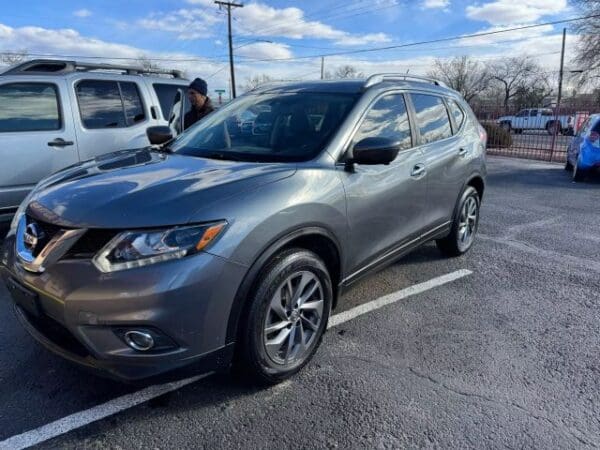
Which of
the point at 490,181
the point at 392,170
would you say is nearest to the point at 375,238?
the point at 392,170

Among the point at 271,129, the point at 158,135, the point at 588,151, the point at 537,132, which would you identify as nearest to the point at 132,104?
the point at 158,135

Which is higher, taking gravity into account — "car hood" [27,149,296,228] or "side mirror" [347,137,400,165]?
"side mirror" [347,137,400,165]

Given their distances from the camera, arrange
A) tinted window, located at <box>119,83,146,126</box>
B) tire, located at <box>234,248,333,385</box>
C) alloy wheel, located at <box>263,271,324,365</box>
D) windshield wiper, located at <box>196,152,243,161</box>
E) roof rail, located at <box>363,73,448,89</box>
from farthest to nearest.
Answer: tinted window, located at <box>119,83,146,126</box>
roof rail, located at <box>363,73,448,89</box>
windshield wiper, located at <box>196,152,243,161</box>
alloy wheel, located at <box>263,271,324,365</box>
tire, located at <box>234,248,333,385</box>

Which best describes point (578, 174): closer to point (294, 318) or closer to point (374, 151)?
point (374, 151)

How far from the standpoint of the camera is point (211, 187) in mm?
2389

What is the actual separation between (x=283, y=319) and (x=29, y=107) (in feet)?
13.9

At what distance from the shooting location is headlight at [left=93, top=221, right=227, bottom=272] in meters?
2.09

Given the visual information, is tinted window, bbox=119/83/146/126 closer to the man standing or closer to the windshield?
the man standing

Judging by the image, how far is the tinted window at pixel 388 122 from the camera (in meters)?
3.26

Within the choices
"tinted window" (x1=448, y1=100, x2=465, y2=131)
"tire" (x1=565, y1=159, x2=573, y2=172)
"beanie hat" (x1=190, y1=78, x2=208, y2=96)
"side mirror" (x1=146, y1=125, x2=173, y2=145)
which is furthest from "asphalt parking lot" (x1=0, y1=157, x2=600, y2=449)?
"tire" (x1=565, y1=159, x2=573, y2=172)

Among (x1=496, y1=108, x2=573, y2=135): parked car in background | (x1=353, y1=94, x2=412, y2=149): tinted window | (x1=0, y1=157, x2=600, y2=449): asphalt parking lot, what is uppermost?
(x1=353, y1=94, x2=412, y2=149): tinted window

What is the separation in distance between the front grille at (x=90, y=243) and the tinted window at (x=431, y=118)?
272 cm

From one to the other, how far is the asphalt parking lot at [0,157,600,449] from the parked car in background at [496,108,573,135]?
13.0m

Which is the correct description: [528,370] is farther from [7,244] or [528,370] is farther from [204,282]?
[7,244]
